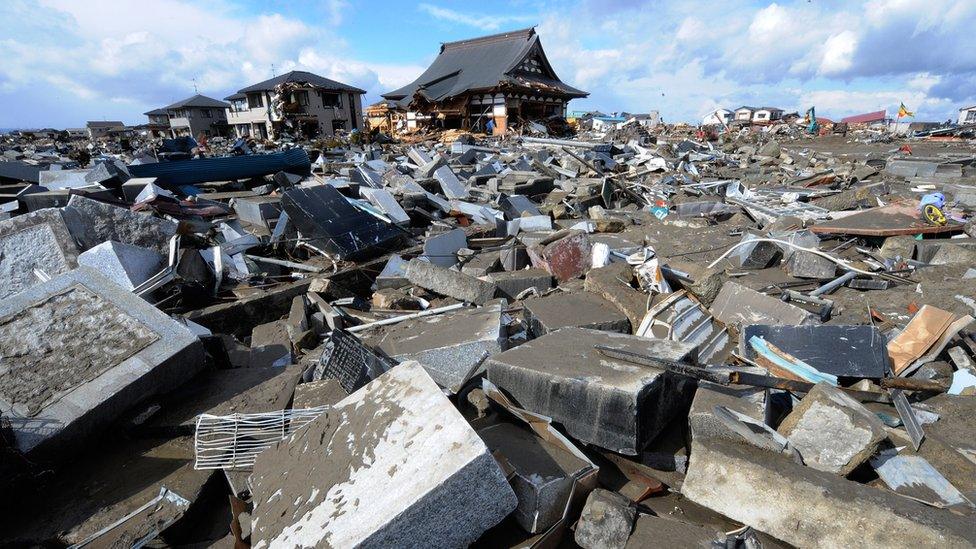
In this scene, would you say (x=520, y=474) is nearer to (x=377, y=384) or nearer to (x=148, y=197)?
(x=377, y=384)

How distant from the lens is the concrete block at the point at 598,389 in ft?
6.90

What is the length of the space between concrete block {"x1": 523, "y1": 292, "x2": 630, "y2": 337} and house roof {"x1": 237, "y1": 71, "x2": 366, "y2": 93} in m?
38.0

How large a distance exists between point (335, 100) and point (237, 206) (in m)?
34.2

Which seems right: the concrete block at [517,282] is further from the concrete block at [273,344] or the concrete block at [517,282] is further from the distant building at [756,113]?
the distant building at [756,113]

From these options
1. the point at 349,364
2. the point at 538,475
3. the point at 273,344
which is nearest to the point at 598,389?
the point at 538,475

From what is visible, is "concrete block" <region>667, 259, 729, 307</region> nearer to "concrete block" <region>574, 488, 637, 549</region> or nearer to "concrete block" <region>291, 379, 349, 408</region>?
"concrete block" <region>574, 488, 637, 549</region>

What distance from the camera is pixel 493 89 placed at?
25.8 meters

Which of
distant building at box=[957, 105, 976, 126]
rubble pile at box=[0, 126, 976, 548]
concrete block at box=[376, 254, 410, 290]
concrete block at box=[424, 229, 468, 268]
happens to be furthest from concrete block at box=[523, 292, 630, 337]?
distant building at box=[957, 105, 976, 126]

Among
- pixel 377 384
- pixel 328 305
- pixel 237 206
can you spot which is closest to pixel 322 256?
pixel 328 305

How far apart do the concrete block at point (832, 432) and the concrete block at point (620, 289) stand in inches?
57.3

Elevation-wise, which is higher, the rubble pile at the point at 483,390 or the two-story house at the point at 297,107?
the two-story house at the point at 297,107

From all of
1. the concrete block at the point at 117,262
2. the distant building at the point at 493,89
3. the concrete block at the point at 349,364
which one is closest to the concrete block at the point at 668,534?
the concrete block at the point at 349,364

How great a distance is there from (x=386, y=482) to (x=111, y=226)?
15.9ft

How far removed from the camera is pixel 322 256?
5543 mm
